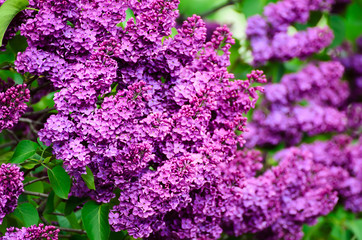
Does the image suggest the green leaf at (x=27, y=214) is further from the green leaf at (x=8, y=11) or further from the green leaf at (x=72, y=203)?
the green leaf at (x=8, y=11)

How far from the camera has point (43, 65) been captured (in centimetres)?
163

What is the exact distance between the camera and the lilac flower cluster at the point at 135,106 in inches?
62.7

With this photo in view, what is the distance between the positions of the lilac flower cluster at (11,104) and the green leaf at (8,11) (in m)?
0.19

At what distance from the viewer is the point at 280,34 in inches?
124

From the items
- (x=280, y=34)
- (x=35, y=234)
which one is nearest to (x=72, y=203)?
(x=35, y=234)

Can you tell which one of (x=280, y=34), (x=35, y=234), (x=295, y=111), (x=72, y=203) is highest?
(x=280, y=34)

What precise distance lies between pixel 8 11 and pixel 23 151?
475 millimetres

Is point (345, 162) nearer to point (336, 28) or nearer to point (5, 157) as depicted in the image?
point (336, 28)

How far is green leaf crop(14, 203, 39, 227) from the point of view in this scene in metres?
1.69

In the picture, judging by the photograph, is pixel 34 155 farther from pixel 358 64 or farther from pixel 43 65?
pixel 358 64

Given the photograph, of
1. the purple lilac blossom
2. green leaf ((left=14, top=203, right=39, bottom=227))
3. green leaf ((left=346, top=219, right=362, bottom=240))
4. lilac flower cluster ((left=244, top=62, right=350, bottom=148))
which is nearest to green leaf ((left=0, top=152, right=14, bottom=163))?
green leaf ((left=14, top=203, right=39, bottom=227))

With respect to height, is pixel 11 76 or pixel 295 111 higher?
pixel 295 111

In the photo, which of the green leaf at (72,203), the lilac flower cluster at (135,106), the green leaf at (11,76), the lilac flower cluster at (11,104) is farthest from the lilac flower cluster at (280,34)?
the lilac flower cluster at (11,104)

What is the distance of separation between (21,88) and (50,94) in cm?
50
